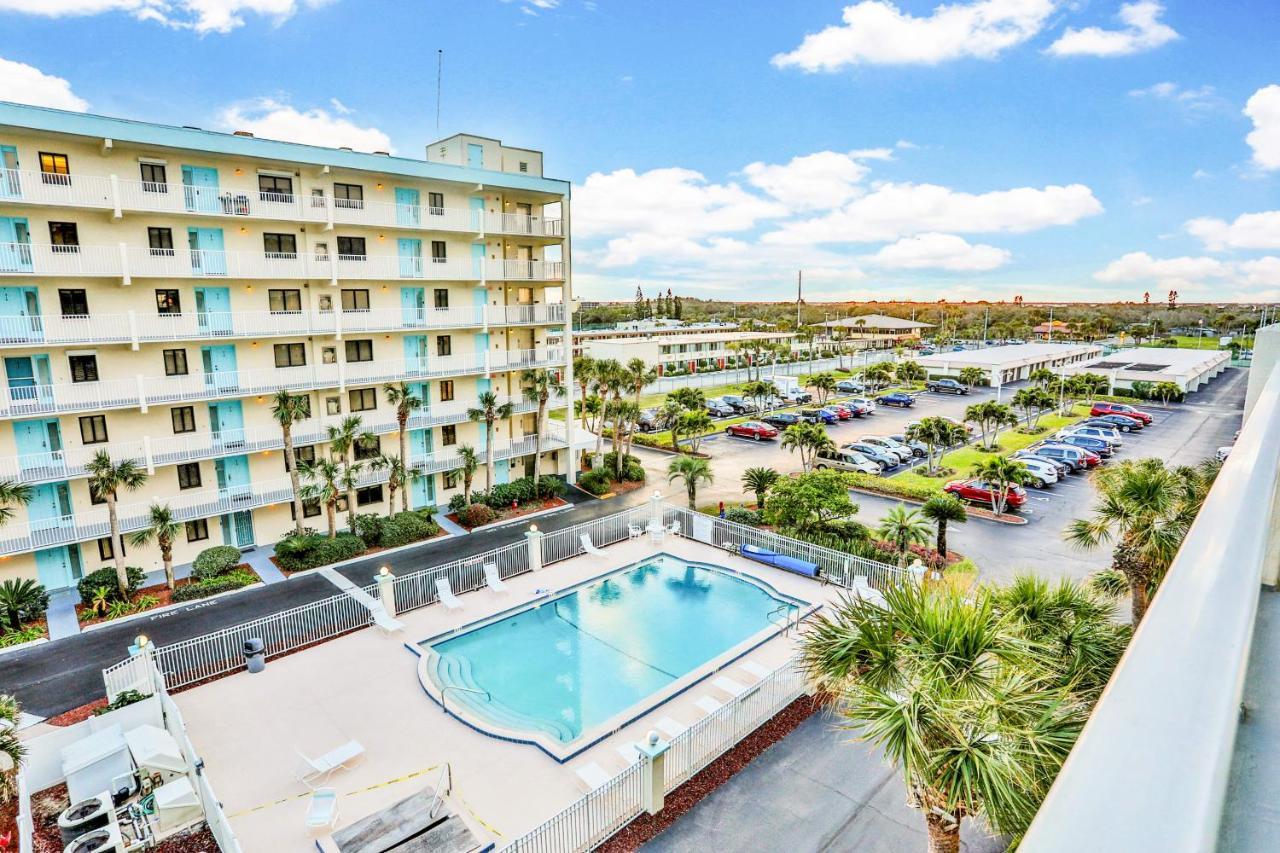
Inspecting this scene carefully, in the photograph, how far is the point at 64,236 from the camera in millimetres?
22812

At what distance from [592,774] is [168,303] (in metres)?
22.1

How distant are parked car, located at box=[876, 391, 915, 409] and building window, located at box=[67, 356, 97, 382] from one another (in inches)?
2023

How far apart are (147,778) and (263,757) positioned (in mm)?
1995

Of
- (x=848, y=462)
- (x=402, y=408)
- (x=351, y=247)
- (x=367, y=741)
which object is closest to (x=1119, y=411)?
(x=848, y=462)

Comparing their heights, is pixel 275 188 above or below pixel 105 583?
above

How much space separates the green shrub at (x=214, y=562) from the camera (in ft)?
78.7

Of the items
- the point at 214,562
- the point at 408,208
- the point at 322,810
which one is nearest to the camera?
the point at 322,810

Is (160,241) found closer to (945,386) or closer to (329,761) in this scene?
(329,761)

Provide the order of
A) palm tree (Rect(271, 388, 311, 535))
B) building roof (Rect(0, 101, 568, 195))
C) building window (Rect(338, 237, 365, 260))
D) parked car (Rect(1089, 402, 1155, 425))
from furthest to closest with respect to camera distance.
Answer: parked car (Rect(1089, 402, 1155, 425))
building window (Rect(338, 237, 365, 260))
palm tree (Rect(271, 388, 311, 535))
building roof (Rect(0, 101, 568, 195))

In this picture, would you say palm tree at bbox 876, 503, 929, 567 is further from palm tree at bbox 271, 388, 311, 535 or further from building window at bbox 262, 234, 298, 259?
building window at bbox 262, 234, 298, 259

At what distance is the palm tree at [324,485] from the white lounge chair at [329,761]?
1246 cm

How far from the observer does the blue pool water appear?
680 inches

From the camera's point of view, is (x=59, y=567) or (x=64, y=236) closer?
(x=64, y=236)

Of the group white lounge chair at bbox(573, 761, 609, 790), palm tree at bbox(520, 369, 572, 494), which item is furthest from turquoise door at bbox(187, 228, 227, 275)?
white lounge chair at bbox(573, 761, 609, 790)
